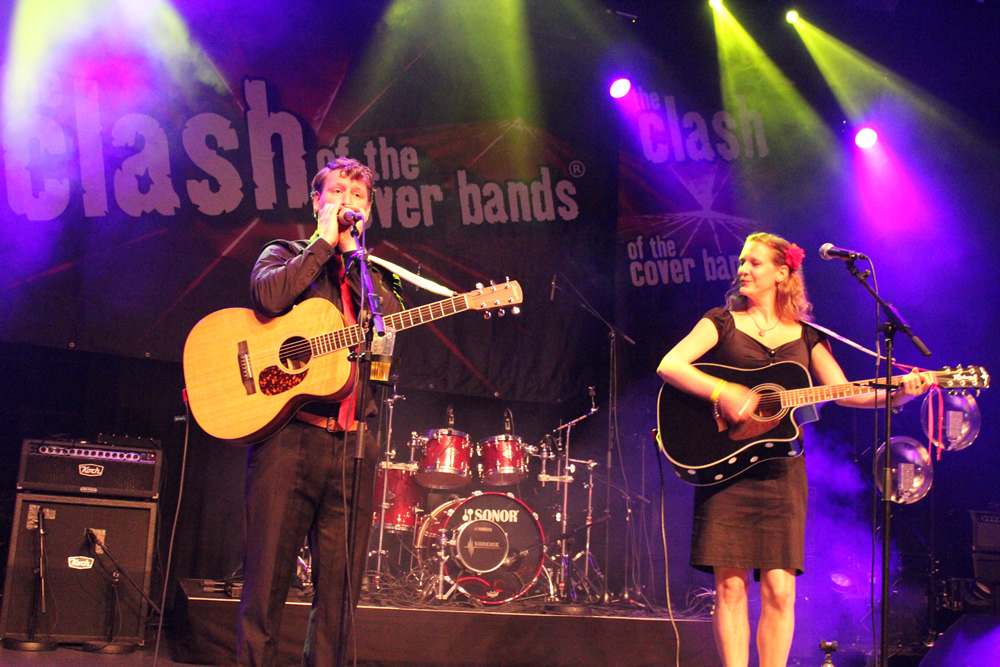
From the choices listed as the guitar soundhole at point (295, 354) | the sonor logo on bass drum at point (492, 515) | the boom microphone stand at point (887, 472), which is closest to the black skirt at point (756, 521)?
the boom microphone stand at point (887, 472)

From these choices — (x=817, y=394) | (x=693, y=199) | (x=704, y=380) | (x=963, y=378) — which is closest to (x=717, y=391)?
(x=704, y=380)

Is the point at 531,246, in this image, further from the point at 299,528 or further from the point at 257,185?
the point at 299,528

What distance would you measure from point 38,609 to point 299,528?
289 cm

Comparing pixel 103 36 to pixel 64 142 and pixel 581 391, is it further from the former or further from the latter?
pixel 581 391

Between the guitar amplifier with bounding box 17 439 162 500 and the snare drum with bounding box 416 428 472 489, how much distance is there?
2014 millimetres

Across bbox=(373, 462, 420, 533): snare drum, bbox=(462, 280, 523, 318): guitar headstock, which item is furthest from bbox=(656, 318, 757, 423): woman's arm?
bbox=(373, 462, 420, 533): snare drum

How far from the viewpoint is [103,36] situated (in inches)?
251

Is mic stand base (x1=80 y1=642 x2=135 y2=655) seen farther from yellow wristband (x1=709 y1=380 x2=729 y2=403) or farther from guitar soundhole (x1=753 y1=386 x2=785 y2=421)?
guitar soundhole (x1=753 y1=386 x2=785 y2=421)

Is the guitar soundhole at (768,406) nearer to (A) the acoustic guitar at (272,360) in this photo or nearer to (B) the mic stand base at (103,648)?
(A) the acoustic guitar at (272,360)

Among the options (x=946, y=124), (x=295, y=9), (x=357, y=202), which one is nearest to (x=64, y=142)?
(x=295, y=9)

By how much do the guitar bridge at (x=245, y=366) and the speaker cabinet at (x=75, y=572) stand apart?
2.50 metres

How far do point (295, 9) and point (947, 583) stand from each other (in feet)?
21.8

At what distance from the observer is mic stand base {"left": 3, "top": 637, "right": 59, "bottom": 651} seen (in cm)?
497

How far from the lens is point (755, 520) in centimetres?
365
